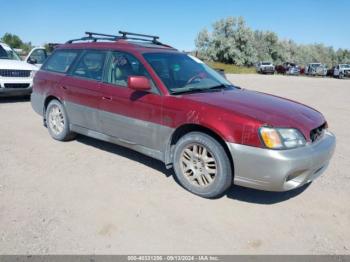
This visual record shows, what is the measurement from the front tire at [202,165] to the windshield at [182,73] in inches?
28.1

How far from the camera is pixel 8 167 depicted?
4617mm

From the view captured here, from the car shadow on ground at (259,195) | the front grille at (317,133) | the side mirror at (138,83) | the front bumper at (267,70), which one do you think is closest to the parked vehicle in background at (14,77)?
the side mirror at (138,83)

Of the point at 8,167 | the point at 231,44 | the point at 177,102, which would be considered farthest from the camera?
the point at 231,44

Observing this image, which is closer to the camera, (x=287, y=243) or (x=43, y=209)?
(x=287, y=243)

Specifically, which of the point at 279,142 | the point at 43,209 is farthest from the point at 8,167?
the point at 279,142

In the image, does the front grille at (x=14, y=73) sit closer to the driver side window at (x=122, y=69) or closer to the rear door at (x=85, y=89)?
the rear door at (x=85, y=89)

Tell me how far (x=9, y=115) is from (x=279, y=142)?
687cm

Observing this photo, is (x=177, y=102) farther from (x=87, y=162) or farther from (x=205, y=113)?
(x=87, y=162)

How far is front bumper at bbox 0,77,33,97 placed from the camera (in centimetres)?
944

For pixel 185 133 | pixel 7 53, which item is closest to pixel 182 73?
pixel 185 133

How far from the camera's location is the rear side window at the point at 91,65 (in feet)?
16.4

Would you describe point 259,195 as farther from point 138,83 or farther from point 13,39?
point 13,39

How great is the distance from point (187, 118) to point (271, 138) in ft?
3.17

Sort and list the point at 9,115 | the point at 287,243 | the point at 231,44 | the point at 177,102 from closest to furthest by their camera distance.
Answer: the point at 287,243 < the point at 177,102 < the point at 9,115 < the point at 231,44
